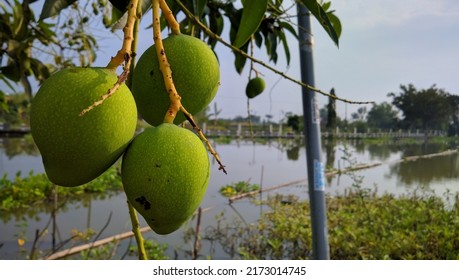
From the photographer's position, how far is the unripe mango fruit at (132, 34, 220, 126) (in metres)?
0.52

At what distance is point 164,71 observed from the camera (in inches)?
18.9

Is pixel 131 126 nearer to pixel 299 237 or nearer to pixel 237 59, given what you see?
pixel 237 59

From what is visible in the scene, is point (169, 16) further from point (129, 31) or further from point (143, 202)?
point (143, 202)

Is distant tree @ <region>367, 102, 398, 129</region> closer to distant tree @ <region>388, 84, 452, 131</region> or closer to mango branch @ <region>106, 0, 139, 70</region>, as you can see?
distant tree @ <region>388, 84, 452, 131</region>

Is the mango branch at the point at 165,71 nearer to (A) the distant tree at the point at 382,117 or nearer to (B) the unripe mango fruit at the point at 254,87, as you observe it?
(B) the unripe mango fruit at the point at 254,87

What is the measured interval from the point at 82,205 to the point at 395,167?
5.01 metres

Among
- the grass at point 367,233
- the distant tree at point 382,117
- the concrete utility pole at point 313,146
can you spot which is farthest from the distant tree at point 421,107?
the concrete utility pole at point 313,146

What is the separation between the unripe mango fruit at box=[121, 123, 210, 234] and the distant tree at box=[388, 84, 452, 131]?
29.8ft

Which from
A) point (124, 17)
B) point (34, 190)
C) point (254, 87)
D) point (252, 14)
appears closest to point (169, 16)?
point (124, 17)

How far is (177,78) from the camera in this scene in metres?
0.54

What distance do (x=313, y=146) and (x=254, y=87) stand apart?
58 centimetres

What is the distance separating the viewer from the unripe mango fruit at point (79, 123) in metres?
0.44

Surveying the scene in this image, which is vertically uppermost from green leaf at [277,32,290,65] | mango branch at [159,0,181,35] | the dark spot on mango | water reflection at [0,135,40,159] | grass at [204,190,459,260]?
green leaf at [277,32,290,65]

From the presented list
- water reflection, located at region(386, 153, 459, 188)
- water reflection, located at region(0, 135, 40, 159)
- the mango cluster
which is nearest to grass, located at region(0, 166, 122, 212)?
water reflection, located at region(0, 135, 40, 159)
